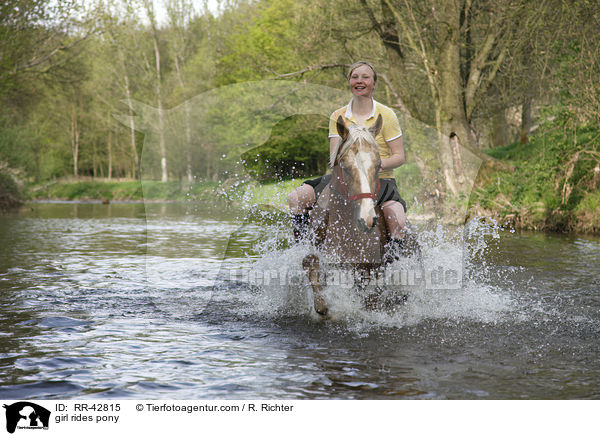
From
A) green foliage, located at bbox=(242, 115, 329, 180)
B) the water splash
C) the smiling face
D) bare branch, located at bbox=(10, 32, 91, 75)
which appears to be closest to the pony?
the water splash

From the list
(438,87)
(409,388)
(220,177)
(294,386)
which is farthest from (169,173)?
(438,87)

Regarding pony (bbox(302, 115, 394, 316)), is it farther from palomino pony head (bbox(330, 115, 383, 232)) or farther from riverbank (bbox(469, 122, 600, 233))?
riverbank (bbox(469, 122, 600, 233))

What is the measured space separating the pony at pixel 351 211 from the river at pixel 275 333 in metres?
0.55

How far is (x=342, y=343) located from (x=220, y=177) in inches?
86.5

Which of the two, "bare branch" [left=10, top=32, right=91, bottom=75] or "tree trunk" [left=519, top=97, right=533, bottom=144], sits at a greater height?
"bare branch" [left=10, top=32, right=91, bottom=75]

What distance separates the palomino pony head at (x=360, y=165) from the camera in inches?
230

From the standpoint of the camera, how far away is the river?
504 centimetres

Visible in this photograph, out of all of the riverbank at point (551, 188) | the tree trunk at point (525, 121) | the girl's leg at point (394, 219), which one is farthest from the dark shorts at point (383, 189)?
the tree trunk at point (525, 121)

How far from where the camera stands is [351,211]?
629 centimetres

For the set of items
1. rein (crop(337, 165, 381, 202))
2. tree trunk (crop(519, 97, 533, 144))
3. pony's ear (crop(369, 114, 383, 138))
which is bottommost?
rein (crop(337, 165, 381, 202))
